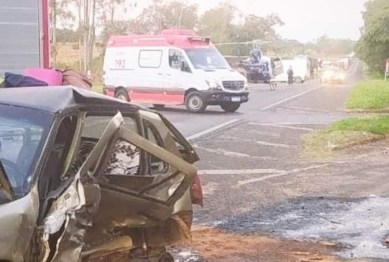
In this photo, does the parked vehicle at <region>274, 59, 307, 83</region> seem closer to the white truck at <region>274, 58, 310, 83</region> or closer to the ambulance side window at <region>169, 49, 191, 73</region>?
the white truck at <region>274, 58, 310, 83</region>

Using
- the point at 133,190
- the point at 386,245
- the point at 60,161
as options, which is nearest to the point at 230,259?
the point at 386,245

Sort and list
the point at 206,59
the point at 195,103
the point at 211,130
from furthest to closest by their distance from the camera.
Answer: the point at 206,59, the point at 195,103, the point at 211,130

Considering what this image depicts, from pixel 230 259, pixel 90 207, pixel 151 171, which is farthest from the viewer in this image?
pixel 230 259

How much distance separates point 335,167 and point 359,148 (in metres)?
2.50

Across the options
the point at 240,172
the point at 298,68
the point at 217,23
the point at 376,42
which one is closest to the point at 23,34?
the point at 240,172

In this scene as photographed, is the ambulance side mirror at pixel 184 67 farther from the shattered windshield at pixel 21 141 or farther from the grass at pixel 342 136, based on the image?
the shattered windshield at pixel 21 141

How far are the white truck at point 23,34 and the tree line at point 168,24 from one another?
176 cm

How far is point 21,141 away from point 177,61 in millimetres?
19539

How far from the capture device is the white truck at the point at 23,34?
10562 mm

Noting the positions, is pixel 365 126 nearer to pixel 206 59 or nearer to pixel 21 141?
pixel 206 59

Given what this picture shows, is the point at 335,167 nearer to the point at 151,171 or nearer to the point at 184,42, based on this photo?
the point at 151,171

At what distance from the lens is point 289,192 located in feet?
32.8

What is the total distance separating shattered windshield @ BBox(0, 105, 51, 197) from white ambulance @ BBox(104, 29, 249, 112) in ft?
61.7

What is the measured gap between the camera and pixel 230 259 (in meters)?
6.62
